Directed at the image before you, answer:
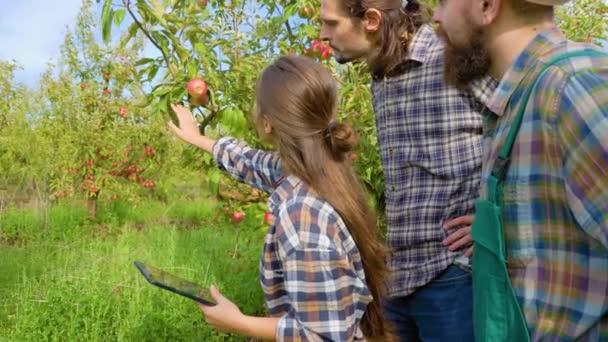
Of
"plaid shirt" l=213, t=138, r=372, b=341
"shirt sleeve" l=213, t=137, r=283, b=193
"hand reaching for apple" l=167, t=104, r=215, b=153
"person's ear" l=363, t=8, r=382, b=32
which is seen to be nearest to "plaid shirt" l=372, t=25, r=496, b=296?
"person's ear" l=363, t=8, r=382, b=32

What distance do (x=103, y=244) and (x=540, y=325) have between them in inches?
182

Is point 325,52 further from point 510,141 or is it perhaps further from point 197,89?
point 510,141

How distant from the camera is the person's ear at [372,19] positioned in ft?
5.10

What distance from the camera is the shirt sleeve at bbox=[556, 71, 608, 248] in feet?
2.32

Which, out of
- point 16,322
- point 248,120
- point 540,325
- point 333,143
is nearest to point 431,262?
point 333,143

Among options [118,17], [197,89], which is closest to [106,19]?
[118,17]

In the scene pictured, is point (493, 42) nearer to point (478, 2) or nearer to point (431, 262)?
point (478, 2)

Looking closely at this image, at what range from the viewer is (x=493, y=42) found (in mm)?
940

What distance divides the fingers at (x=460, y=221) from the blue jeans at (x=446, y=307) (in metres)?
0.10

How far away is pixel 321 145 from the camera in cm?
136

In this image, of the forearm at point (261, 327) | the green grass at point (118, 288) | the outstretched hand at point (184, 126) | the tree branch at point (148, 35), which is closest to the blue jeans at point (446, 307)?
the forearm at point (261, 327)

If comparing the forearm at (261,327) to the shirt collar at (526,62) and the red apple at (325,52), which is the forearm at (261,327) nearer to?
the shirt collar at (526,62)

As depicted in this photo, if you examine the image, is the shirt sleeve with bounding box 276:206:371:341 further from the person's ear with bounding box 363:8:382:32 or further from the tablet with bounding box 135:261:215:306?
the person's ear with bounding box 363:8:382:32

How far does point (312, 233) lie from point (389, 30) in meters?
0.65
